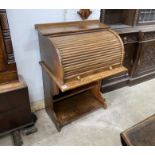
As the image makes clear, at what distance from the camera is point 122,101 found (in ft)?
7.91

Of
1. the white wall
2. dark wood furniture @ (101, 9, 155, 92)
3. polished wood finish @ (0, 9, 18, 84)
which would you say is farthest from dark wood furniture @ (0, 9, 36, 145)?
dark wood furniture @ (101, 9, 155, 92)

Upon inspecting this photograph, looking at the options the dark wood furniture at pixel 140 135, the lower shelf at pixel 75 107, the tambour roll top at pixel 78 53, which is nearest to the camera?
the dark wood furniture at pixel 140 135

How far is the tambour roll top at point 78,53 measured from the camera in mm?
1399

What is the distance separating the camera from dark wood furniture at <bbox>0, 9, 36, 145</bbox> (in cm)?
131

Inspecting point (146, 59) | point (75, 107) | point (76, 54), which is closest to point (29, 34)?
point (76, 54)

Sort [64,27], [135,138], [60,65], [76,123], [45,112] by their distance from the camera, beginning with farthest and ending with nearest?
[45,112] → [76,123] → [64,27] → [60,65] → [135,138]

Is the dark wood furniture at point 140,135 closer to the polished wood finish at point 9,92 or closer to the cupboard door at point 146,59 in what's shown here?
the polished wood finish at point 9,92

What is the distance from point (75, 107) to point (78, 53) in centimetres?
92

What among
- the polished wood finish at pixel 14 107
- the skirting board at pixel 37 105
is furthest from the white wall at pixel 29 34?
the polished wood finish at pixel 14 107

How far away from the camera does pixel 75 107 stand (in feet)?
7.06
